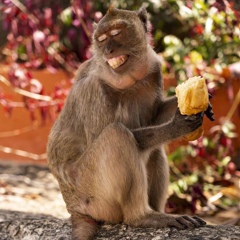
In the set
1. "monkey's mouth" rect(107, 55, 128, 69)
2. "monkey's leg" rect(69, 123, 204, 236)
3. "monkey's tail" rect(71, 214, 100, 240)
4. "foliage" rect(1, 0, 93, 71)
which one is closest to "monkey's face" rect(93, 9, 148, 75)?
"monkey's mouth" rect(107, 55, 128, 69)

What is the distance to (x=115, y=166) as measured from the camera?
13.9ft

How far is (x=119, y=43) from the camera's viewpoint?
429 cm

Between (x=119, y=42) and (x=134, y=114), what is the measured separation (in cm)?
53

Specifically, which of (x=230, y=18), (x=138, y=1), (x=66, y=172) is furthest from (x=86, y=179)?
(x=138, y=1)

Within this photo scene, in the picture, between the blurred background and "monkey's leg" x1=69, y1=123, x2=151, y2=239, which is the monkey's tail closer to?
"monkey's leg" x1=69, y1=123, x2=151, y2=239

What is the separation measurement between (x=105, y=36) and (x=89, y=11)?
11.0 feet

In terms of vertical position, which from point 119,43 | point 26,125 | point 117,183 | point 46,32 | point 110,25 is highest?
point 46,32

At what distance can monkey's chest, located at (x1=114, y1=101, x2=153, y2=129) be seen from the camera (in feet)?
14.4

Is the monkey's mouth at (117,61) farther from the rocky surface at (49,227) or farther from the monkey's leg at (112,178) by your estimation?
the rocky surface at (49,227)

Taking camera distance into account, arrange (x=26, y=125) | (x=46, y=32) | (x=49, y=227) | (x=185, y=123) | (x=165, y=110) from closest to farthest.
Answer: (x=185, y=123) → (x=165, y=110) → (x=49, y=227) → (x=46, y=32) → (x=26, y=125)

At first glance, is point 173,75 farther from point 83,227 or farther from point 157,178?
point 83,227

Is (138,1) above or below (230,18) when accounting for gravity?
above

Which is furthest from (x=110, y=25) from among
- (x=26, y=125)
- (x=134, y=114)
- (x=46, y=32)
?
(x=26, y=125)

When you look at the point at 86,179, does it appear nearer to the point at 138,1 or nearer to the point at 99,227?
the point at 99,227
